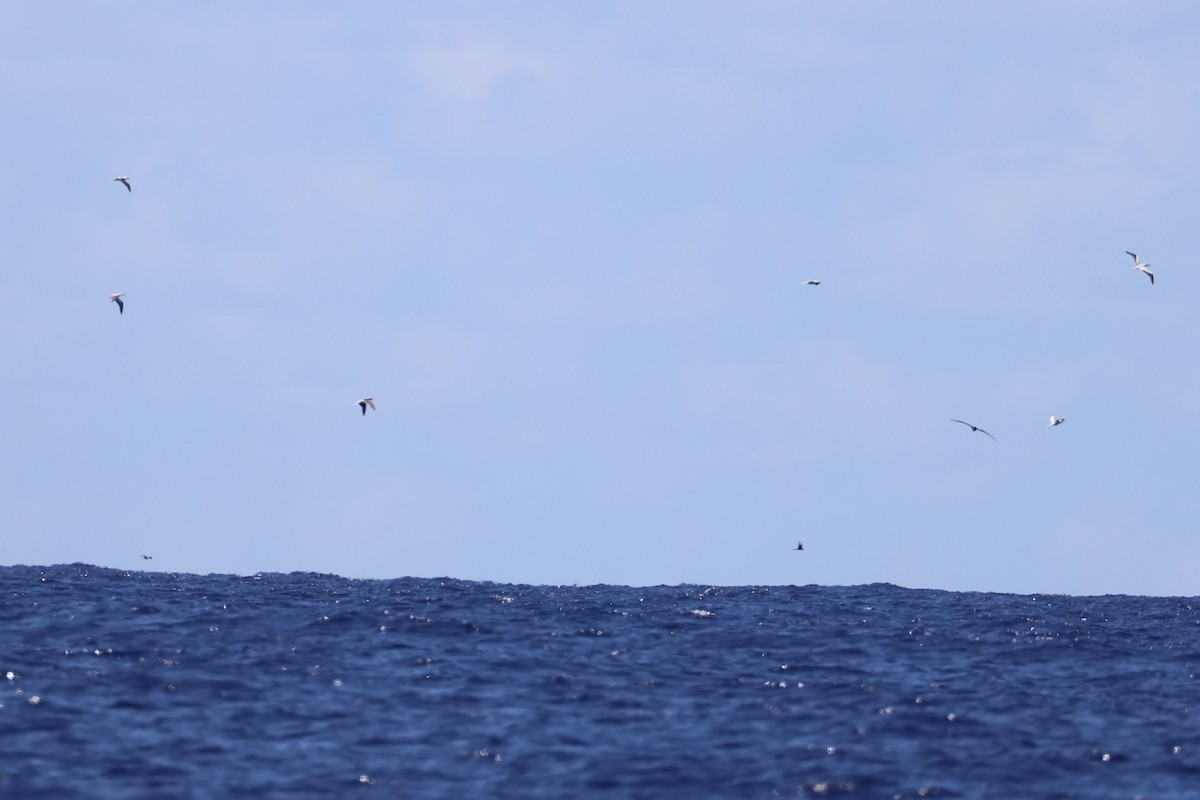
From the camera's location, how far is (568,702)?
3688cm

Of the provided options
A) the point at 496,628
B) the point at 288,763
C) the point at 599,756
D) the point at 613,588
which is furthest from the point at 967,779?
the point at 613,588

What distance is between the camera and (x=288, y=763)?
30.5 meters

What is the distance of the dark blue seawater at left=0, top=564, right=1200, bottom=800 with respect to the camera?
29984 millimetres

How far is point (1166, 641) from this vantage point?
169ft

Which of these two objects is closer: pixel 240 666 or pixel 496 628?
pixel 240 666

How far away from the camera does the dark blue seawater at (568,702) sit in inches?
1180

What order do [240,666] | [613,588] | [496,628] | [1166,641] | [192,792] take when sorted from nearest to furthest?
[192,792]
[240,666]
[496,628]
[1166,641]
[613,588]

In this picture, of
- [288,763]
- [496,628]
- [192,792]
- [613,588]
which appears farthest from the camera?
[613,588]

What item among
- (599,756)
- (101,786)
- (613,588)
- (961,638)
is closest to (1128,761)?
(599,756)

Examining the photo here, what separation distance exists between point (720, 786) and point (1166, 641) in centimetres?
2821

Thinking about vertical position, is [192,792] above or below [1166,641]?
below

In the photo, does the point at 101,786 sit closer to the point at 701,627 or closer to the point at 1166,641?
the point at 701,627

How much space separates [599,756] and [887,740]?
277 inches

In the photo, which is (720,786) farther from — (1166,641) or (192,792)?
(1166,641)
